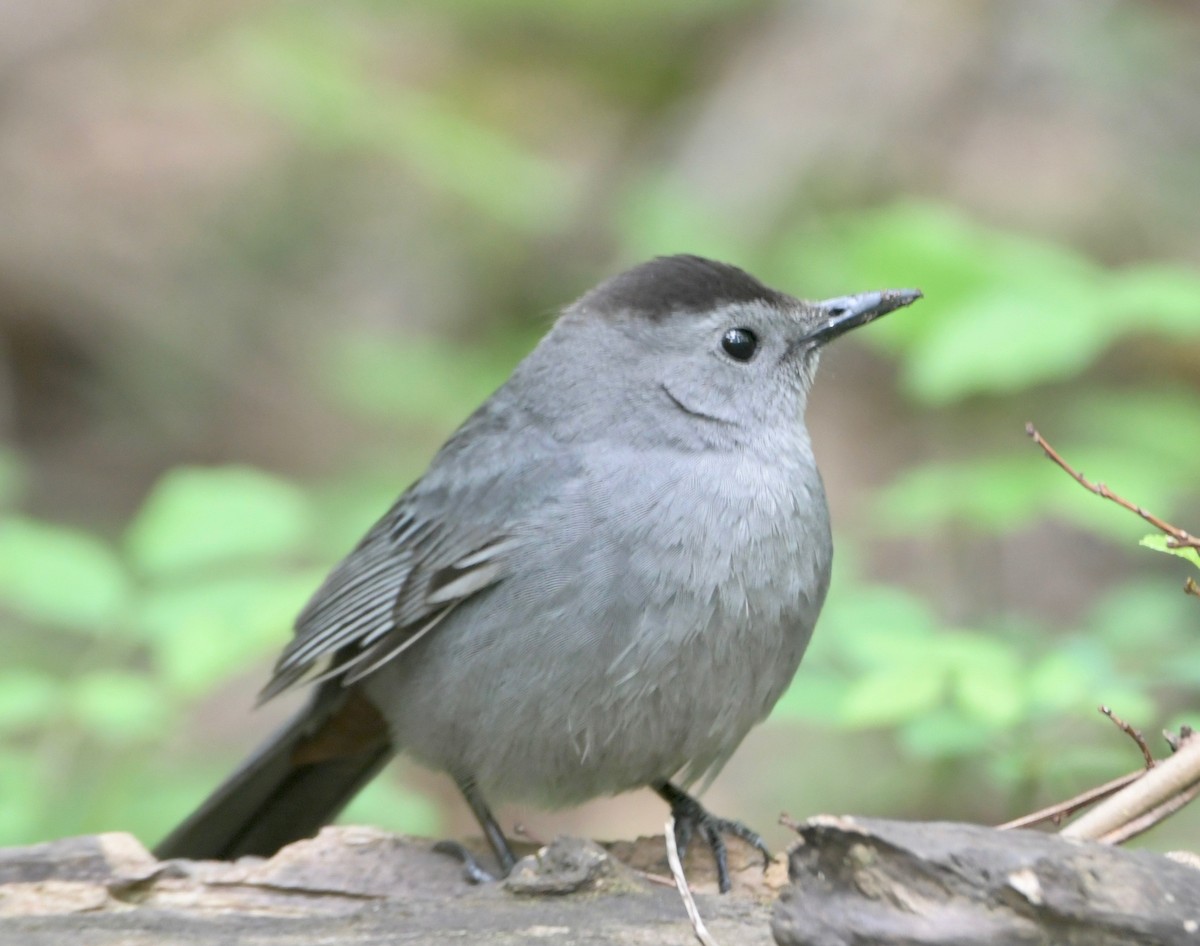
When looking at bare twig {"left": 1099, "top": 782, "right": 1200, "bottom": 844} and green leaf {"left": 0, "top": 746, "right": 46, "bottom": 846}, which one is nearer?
bare twig {"left": 1099, "top": 782, "right": 1200, "bottom": 844}

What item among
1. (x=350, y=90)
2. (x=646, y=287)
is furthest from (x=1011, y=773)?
(x=350, y=90)

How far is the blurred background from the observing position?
3932 millimetres

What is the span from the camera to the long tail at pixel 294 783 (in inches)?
166

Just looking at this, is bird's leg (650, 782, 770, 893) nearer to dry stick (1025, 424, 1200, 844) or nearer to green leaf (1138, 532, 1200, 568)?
dry stick (1025, 424, 1200, 844)

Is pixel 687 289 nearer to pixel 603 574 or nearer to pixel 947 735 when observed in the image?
pixel 603 574

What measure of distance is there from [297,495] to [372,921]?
1.64 metres

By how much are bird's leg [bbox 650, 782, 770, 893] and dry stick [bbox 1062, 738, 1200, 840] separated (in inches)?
44.1

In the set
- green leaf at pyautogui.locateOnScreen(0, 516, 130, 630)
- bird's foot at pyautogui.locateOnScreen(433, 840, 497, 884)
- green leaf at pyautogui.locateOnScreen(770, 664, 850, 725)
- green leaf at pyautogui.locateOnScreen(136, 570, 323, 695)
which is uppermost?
green leaf at pyautogui.locateOnScreen(0, 516, 130, 630)

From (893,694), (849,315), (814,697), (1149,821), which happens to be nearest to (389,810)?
(814,697)

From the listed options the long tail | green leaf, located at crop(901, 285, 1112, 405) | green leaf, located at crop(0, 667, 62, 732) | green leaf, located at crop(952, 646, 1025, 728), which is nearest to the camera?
green leaf, located at crop(952, 646, 1025, 728)

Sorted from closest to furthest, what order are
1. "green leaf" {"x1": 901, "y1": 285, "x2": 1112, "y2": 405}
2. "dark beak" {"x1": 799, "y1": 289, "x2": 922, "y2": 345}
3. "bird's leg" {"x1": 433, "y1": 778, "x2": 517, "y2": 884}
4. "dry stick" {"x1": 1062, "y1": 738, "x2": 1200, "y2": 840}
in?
1. "dry stick" {"x1": 1062, "y1": 738, "x2": 1200, "y2": 840}
2. "bird's leg" {"x1": 433, "y1": 778, "x2": 517, "y2": 884}
3. "dark beak" {"x1": 799, "y1": 289, "x2": 922, "y2": 345}
4. "green leaf" {"x1": 901, "y1": 285, "x2": 1112, "y2": 405}

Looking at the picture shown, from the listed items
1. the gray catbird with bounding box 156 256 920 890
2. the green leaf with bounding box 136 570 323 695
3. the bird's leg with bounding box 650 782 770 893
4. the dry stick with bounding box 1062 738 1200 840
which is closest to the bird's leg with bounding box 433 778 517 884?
the gray catbird with bounding box 156 256 920 890

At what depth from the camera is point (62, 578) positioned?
3.93 m

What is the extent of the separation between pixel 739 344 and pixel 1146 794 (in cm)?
165
